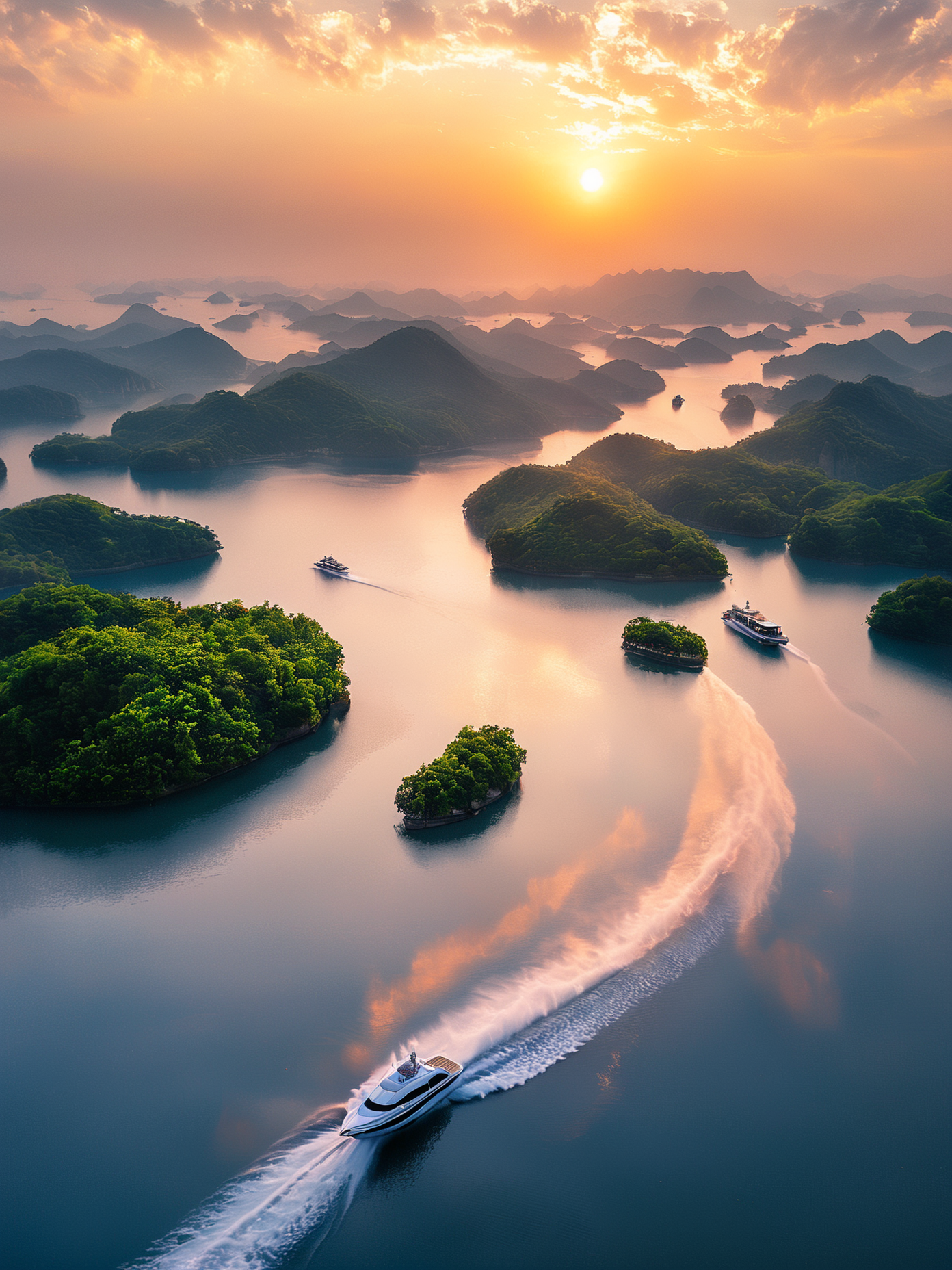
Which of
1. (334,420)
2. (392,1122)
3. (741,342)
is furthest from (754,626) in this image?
(741,342)

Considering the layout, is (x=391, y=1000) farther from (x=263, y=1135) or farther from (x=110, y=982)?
(x=110, y=982)

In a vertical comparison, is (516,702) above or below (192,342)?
below

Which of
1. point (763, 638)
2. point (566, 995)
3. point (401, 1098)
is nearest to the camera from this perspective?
point (401, 1098)

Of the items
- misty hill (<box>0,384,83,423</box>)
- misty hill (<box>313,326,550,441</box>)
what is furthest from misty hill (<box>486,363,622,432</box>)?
misty hill (<box>0,384,83,423</box>)

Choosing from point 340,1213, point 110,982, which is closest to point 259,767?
point 110,982

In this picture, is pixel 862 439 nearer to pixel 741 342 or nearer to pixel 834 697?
pixel 834 697

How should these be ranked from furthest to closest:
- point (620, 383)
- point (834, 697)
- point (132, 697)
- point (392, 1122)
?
1. point (620, 383)
2. point (834, 697)
3. point (132, 697)
4. point (392, 1122)

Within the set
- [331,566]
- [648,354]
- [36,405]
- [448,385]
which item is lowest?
[331,566]
